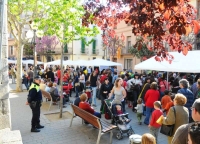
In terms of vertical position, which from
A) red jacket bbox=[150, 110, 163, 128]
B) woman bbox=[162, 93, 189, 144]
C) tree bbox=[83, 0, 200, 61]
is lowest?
red jacket bbox=[150, 110, 163, 128]

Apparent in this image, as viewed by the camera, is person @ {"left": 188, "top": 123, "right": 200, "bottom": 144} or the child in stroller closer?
person @ {"left": 188, "top": 123, "right": 200, "bottom": 144}

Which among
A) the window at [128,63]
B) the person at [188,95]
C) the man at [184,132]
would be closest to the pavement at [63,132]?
Answer: the person at [188,95]

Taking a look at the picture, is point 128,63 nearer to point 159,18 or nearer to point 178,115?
point 178,115

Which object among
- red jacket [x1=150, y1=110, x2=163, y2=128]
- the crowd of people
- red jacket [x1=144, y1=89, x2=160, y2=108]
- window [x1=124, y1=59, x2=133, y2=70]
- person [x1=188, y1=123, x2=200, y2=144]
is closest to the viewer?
person [x1=188, y1=123, x2=200, y2=144]

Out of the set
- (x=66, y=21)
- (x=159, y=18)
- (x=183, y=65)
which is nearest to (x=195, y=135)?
(x=159, y=18)

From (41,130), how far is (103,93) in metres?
3.36

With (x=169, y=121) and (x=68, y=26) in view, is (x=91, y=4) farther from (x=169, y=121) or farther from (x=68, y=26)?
(x=68, y=26)

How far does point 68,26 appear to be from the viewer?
767cm

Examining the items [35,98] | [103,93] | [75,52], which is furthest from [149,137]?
[75,52]

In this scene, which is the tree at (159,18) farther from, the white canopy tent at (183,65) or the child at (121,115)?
the white canopy tent at (183,65)

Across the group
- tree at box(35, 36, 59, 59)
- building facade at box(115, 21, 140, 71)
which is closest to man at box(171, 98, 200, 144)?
building facade at box(115, 21, 140, 71)

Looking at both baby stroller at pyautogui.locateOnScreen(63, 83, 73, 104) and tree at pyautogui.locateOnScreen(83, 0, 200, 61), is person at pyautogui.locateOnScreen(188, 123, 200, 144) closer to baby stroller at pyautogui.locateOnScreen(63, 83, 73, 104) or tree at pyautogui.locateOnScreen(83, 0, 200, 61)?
tree at pyautogui.locateOnScreen(83, 0, 200, 61)

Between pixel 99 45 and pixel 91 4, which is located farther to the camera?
pixel 99 45

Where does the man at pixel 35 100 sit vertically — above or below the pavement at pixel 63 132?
above
